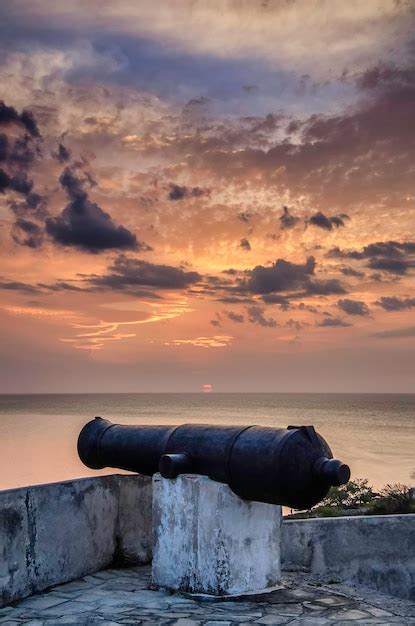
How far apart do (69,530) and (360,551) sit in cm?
267

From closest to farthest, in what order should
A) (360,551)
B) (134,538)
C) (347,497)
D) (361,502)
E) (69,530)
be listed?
(69,530) < (360,551) < (134,538) < (361,502) < (347,497)

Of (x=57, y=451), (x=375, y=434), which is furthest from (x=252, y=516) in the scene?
(x=375, y=434)

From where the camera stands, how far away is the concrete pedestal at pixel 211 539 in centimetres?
573

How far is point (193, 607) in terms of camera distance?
5.48 metres

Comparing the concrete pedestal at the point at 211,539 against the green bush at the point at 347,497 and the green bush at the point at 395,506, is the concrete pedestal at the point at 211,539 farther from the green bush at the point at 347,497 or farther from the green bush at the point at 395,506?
the green bush at the point at 347,497

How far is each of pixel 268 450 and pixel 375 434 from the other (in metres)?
80.1

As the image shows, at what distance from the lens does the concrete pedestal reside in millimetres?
5730

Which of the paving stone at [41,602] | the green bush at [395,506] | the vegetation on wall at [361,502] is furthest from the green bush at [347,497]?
the paving stone at [41,602]

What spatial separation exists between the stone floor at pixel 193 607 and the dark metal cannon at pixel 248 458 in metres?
0.78

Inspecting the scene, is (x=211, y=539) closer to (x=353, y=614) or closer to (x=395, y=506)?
(x=353, y=614)

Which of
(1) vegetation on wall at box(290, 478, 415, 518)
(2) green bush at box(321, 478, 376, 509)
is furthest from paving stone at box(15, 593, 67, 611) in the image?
(2) green bush at box(321, 478, 376, 509)

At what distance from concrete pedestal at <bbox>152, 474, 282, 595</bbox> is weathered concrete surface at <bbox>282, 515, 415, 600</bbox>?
2.90 feet

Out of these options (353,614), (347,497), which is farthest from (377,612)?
(347,497)

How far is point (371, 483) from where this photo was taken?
3903cm
